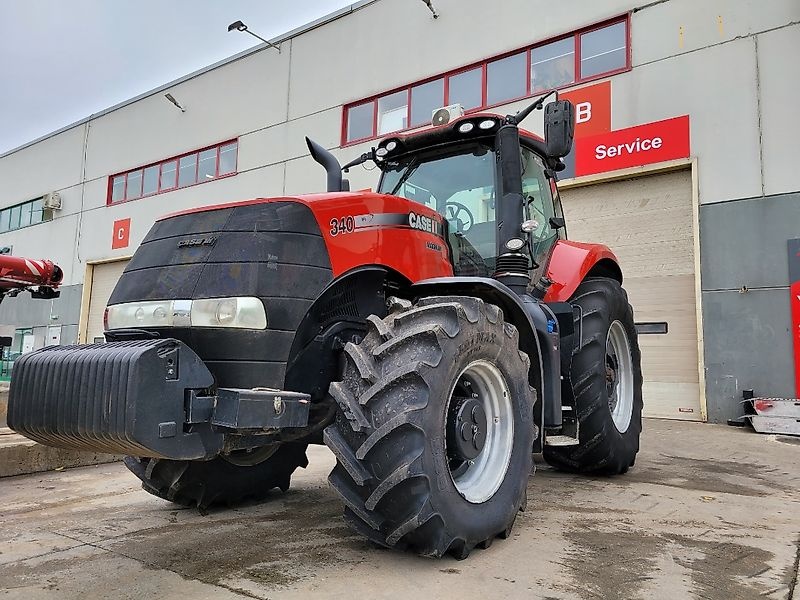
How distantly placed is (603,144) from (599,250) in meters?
6.05

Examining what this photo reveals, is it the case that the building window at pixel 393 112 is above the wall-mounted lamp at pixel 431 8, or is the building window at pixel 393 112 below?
below

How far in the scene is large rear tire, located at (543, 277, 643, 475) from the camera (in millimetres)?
4676

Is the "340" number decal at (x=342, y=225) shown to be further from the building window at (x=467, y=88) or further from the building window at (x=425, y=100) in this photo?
the building window at (x=425, y=100)

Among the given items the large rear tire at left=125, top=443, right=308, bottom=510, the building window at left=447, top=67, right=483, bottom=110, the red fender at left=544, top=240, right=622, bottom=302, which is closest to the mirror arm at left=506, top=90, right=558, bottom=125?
the red fender at left=544, top=240, right=622, bottom=302

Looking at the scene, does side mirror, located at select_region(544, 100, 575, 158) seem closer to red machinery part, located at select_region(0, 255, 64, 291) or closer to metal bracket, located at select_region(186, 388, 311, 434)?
metal bracket, located at select_region(186, 388, 311, 434)

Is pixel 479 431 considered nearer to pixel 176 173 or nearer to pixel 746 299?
pixel 746 299

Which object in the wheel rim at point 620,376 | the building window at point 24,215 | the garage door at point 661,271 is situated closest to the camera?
the wheel rim at point 620,376

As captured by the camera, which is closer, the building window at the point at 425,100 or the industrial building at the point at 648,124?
the industrial building at the point at 648,124

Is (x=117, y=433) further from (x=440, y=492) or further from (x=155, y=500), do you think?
(x=155, y=500)

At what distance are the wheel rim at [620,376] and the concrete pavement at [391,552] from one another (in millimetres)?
608

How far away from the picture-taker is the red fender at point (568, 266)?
15.2 feet

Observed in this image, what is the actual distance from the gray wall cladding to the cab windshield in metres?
6.82

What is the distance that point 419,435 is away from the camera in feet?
8.41

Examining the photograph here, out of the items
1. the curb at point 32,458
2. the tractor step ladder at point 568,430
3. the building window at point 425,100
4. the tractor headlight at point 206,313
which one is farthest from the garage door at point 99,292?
the tractor headlight at point 206,313
